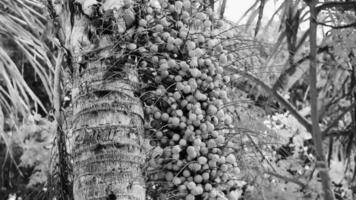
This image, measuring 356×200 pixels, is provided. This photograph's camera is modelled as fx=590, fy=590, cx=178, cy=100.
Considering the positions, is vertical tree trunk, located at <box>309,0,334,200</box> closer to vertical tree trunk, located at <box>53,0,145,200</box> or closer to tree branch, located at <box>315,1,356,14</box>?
tree branch, located at <box>315,1,356,14</box>

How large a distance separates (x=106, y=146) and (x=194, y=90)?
332 mm

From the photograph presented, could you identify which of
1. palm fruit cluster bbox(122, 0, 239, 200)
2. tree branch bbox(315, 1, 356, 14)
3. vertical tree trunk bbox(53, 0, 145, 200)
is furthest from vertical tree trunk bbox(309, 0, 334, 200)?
vertical tree trunk bbox(53, 0, 145, 200)

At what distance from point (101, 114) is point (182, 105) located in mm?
259

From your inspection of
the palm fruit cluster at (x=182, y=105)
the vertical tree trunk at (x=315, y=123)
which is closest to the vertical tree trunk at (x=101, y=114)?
the palm fruit cluster at (x=182, y=105)

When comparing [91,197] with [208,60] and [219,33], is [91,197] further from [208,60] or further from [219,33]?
[219,33]

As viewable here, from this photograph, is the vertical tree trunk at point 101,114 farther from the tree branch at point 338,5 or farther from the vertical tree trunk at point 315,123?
the tree branch at point 338,5

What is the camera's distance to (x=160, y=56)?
5.57ft

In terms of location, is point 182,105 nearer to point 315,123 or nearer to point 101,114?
point 101,114

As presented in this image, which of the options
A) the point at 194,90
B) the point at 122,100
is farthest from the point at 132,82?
the point at 194,90

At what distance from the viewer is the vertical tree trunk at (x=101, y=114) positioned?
4.80 feet

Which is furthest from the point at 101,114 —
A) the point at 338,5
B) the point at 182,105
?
the point at 338,5

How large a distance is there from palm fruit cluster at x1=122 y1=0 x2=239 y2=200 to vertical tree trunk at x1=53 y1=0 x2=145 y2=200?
0.27 ft

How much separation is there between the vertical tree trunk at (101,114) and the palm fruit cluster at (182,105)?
0.08 meters

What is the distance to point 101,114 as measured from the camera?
1518 mm
